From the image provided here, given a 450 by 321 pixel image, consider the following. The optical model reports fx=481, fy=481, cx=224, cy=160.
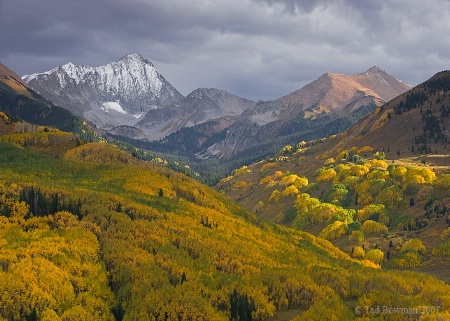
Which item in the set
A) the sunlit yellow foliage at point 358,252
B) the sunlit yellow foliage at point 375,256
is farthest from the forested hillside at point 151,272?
the sunlit yellow foliage at point 358,252

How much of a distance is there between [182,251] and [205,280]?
65.1 feet

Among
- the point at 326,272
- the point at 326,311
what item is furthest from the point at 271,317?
the point at 326,272

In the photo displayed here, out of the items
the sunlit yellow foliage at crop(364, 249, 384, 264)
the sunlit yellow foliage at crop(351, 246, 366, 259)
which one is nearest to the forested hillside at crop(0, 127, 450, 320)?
the sunlit yellow foliage at crop(364, 249, 384, 264)

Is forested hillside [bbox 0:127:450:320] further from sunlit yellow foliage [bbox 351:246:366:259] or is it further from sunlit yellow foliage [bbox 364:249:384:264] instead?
sunlit yellow foliage [bbox 351:246:366:259]

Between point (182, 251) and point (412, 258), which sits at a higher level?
point (182, 251)

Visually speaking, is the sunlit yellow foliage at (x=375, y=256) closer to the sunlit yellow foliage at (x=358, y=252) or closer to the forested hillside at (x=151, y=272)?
the sunlit yellow foliage at (x=358, y=252)

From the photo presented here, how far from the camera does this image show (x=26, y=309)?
3546 inches

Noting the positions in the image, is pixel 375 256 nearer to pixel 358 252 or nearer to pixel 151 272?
pixel 358 252

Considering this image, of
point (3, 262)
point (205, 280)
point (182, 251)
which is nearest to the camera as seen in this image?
point (3, 262)

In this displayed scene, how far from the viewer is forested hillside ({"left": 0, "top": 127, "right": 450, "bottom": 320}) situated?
95875 mm

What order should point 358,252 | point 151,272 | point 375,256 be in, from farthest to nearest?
point 358,252
point 375,256
point 151,272

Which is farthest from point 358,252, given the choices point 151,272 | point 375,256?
point 151,272

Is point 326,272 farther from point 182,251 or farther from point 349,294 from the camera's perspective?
point 182,251

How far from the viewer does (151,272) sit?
370 feet
